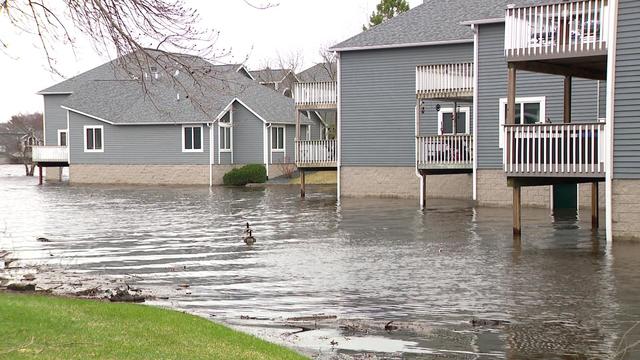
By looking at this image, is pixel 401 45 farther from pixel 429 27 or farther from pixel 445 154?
pixel 445 154

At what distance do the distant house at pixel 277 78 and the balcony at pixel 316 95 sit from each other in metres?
41.3

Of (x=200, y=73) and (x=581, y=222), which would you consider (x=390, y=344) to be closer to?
(x=200, y=73)

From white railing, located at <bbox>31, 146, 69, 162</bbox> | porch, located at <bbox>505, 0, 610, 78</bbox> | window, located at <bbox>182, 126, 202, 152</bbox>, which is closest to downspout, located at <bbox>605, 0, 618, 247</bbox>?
porch, located at <bbox>505, 0, 610, 78</bbox>

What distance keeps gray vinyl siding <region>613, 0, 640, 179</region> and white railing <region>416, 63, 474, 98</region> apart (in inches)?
479

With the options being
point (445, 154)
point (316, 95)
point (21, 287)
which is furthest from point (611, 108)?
point (316, 95)

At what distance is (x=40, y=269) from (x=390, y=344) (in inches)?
361

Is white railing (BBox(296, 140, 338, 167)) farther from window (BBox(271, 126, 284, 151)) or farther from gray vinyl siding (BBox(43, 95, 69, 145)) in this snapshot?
gray vinyl siding (BBox(43, 95, 69, 145))

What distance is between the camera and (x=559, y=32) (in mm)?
21922

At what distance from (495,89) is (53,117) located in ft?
133

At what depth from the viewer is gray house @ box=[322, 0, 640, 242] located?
21.3 m

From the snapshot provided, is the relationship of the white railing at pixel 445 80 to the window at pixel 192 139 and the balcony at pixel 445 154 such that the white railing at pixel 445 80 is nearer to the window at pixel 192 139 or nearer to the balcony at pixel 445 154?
→ the balcony at pixel 445 154

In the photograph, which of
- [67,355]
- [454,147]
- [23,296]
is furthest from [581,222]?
[67,355]

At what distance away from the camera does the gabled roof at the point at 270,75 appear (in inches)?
3533

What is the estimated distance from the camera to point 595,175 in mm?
21328
